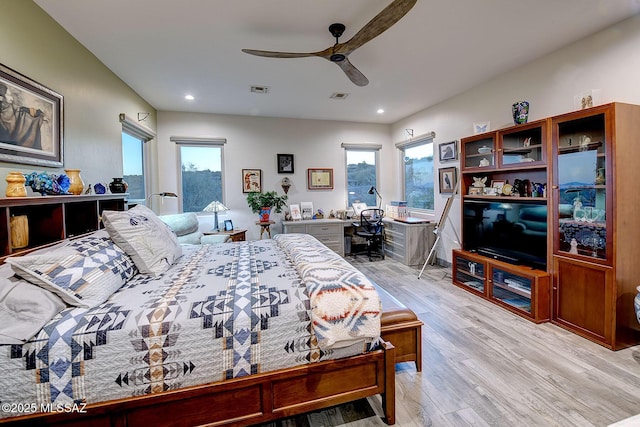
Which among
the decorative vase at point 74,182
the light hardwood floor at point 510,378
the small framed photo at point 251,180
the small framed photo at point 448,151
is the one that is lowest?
the light hardwood floor at point 510,378

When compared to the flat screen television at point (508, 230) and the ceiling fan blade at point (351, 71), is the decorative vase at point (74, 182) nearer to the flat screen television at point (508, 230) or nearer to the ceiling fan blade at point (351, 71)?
the ceiling fan blade at point (351, 71)

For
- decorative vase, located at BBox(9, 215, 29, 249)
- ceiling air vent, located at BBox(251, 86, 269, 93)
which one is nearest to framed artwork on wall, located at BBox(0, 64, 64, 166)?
decorative vase, located at BBox(9, 215, 29, 249)

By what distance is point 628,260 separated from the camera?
222cm

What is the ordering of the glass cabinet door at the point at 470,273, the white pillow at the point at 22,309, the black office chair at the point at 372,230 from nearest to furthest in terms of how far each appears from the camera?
the white pillow at the point at 22,309 → the glass cabinet door at the point at 470,273 → the black office chair at the point at 372,230

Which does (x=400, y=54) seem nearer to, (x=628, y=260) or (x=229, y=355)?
(x=628, y=260)

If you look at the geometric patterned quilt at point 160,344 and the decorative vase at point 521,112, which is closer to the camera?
the geometric patterned quilt at point 160,344

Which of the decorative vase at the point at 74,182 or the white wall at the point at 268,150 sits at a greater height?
the white wall at the point at 268,150

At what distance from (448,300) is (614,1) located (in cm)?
285

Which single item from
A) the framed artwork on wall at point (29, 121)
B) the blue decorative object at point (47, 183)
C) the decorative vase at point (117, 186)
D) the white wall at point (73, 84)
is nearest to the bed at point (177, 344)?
the blue decorative object at point (47, 183)

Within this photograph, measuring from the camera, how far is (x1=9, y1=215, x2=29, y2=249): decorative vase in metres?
1.58

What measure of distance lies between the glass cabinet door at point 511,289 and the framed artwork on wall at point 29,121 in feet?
13.7

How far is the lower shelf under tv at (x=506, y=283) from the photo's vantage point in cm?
262

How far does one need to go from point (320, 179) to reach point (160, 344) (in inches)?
174

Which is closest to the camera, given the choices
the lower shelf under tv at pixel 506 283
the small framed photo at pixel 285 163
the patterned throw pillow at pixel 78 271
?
the patterned throw pillow at pixel 78 271
